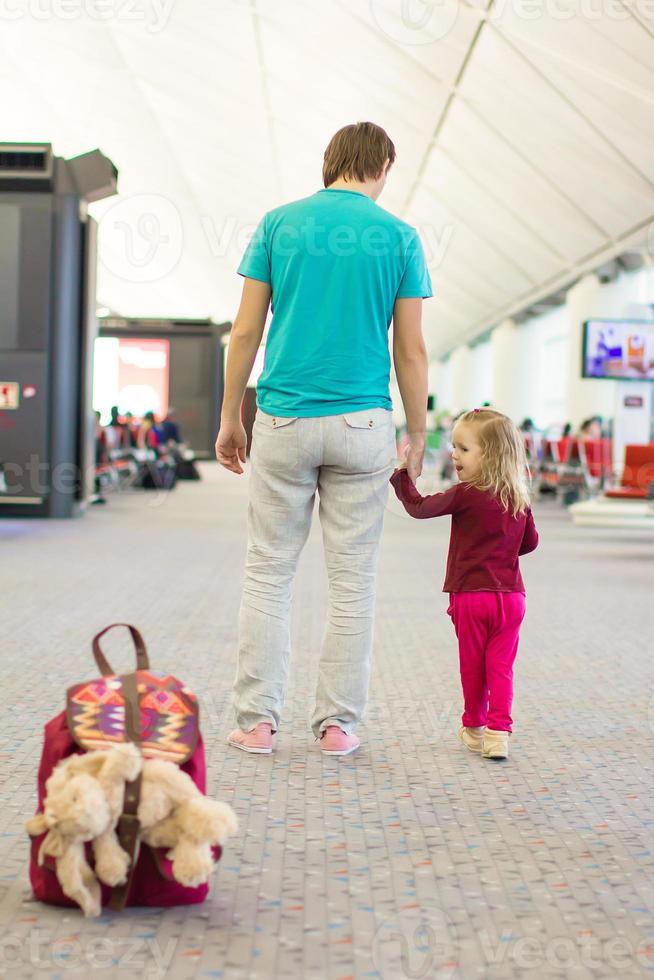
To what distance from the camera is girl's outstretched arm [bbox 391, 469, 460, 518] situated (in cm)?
351

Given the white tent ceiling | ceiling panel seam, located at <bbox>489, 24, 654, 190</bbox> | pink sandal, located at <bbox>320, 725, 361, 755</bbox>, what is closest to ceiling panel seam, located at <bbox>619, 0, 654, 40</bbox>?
the white tent ceiling

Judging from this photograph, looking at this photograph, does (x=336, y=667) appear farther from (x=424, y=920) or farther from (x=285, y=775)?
(x=424, y=920)

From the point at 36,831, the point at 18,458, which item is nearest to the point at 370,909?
the point at 36,831

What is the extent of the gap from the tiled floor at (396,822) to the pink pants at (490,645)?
0.57 feet

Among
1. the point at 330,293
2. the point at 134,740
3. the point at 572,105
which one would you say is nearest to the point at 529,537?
the point at 330,293

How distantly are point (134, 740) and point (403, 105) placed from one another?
19737 mm

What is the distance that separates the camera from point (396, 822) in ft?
9.67

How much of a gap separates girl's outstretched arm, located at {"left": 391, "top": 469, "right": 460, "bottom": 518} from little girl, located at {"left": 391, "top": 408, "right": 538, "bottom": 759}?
16mm

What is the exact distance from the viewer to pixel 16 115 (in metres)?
30.8

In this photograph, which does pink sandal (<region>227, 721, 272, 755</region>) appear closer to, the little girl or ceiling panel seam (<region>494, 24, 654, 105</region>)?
the little girl

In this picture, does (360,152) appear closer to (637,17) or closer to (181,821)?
(181,821)

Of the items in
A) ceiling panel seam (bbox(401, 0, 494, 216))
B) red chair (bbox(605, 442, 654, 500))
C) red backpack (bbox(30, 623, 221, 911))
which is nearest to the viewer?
red backpack (bbox(30, 623, 221, 911))

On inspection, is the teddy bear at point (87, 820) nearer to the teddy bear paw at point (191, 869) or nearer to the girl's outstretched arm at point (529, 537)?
the teddy bear paw at point (191, 869)

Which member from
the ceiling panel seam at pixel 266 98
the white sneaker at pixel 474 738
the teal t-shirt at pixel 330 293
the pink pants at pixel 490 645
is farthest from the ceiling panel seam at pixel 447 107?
the white sneaker at pixel 474 738
